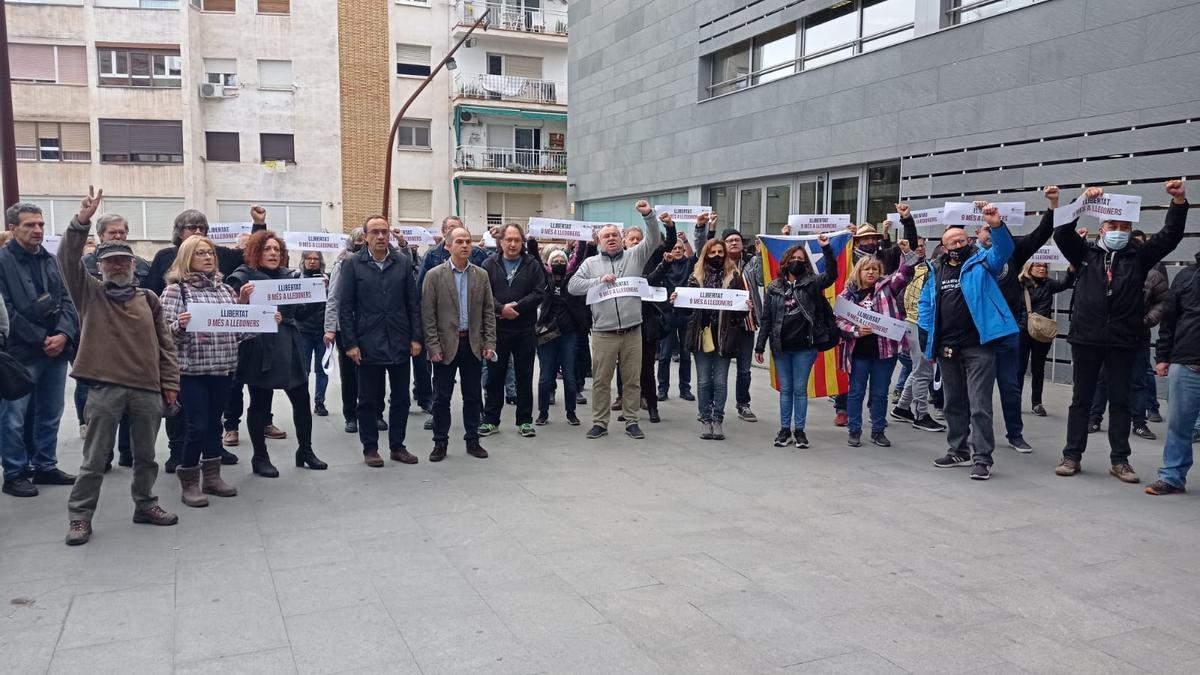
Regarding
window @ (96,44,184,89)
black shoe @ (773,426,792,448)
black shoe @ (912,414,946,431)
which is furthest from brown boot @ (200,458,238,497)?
window @ (96,44,184,89)

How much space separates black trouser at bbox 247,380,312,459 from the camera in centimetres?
686

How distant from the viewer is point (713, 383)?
8.66m

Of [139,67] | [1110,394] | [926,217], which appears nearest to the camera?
[1110,394]

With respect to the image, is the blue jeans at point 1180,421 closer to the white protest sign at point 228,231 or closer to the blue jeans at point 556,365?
the blue jeans at point 556,365

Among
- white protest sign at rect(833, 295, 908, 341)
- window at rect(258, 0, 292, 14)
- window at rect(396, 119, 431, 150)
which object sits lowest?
white protest sign at rect(833, 295, 908, 341)

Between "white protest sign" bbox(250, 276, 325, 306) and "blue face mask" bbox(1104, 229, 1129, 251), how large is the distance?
20.4 ft

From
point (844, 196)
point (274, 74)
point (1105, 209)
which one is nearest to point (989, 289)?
point (1105, 209)

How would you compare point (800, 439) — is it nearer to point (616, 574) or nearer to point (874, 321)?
point (874, 321)

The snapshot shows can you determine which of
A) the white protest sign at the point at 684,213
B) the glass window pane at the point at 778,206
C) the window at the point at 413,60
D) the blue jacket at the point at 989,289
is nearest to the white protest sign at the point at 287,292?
the white protest sign at the point at 684,213

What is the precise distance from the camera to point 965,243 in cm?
719

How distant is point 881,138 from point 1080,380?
861 centimetres

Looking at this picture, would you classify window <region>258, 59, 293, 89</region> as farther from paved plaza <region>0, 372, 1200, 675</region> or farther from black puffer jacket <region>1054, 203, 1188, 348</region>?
black puffer jacket <region>1054, 203, 1188, 348</region>

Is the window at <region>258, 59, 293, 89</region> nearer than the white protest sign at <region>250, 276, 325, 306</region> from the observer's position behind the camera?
No

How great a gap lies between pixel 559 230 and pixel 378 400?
2.96 m
